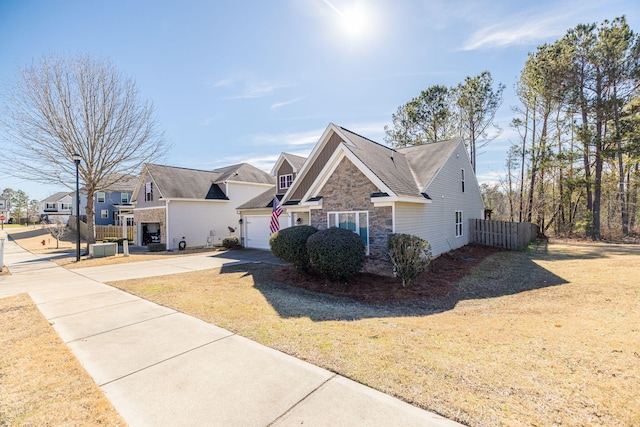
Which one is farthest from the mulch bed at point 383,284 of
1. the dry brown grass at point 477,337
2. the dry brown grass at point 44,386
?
the dry brown grass at point 44,386

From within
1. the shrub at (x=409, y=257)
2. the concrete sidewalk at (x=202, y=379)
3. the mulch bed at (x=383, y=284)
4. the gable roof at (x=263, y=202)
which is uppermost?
the gable roof at (x=263, y=202)

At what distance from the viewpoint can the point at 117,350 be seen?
14.8 ft

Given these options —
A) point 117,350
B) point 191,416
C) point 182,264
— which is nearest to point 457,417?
point 191,416

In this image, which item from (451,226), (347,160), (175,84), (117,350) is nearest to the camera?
(117,350)

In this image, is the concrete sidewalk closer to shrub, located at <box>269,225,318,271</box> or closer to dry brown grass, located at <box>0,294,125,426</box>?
dry brown grass, located at <box>0,294,125,426</box>

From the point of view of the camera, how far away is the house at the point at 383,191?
10344 millimetres

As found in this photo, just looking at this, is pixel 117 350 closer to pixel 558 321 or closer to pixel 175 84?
pixel 558 321

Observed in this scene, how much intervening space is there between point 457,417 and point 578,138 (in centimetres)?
2610

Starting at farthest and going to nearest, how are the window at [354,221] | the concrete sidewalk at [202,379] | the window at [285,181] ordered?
the window at [285,181] → the window at [354,221] → the concrete sidewalk at [202,379]

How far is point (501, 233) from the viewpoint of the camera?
16.8m

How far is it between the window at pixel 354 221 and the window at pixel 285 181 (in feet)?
25.4

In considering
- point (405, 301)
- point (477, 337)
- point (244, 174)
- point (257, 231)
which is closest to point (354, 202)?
point (405, 301)

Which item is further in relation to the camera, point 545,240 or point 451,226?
point 545,240

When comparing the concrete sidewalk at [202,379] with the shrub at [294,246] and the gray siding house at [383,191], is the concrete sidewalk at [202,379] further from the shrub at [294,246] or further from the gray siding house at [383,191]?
the gray siding house at [383,191]
